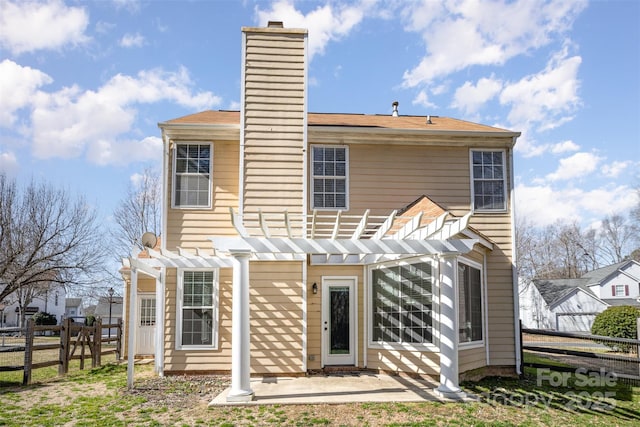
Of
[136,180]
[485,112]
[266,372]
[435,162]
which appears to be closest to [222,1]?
[435,162]

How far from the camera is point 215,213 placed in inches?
403

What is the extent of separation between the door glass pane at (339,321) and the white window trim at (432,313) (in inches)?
18.9

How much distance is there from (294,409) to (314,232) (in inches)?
146

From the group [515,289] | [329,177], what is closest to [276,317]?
[329,177]

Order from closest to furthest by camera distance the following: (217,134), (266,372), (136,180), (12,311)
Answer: (266,372) < (217,134) < (136,180) < (12,311)

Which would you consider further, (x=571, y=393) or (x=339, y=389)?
(x=571, y=393)

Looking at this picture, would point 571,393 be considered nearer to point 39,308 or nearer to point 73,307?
point 39,308

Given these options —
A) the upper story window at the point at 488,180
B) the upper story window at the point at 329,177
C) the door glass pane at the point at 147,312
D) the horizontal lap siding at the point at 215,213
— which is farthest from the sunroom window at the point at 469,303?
the door glass pane at the point at 147,312

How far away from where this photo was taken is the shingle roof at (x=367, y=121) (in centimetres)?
1085

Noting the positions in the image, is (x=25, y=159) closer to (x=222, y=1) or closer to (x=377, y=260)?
(x=222, y=1)

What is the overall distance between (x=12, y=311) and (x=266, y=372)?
42075mm

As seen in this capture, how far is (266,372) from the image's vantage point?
31.2 ft

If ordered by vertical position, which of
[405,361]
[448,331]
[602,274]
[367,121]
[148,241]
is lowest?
[405,361]

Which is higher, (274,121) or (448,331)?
(274,121)
